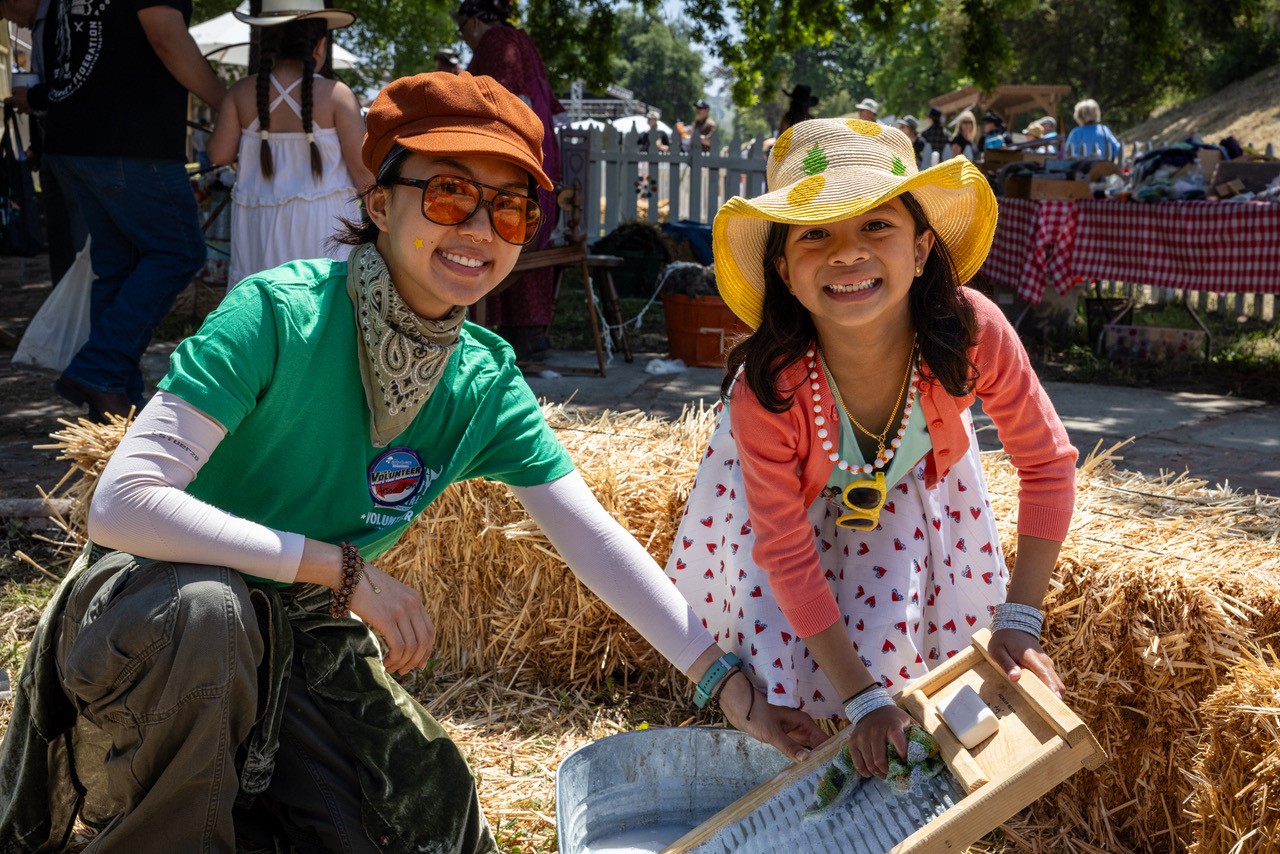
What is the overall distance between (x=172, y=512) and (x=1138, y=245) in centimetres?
733

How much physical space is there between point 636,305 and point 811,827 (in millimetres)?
8445

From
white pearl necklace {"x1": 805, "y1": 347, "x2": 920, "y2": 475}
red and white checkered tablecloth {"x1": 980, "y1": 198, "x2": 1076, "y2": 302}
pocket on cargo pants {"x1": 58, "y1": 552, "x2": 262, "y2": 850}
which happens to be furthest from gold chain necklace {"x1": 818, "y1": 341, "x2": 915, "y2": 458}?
red and white checkered tablecloth {"x1": 980, "y1": 198, "x2": 1076, "y2": 302}

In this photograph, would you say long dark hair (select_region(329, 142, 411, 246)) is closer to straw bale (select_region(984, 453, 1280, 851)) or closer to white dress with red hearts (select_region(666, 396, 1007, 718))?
white dress with red hearts (select_region(666, 396, 1007, 718))

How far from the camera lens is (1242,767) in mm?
1985

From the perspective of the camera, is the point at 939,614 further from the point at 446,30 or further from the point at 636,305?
the point at 446,30

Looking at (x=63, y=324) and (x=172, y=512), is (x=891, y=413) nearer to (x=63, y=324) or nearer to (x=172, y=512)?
(x=172, y=512)

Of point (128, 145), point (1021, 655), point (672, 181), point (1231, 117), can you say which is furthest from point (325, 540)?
point (1231, 117)

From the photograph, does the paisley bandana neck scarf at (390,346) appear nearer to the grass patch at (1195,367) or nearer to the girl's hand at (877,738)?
the girl's hand at (877,738)

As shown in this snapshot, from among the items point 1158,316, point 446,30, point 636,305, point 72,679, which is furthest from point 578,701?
point 446,30

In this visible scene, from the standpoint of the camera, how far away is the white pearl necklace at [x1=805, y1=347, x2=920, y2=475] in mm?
2248

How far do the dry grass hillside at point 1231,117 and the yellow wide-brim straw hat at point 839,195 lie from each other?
28.0 metres

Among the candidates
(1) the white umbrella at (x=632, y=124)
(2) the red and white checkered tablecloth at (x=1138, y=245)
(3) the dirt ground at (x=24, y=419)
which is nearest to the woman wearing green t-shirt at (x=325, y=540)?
(3) the dirt ground at (x=24, y=419)

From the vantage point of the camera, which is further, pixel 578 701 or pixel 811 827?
pixel 578 701

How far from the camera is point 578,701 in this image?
3012 mm
